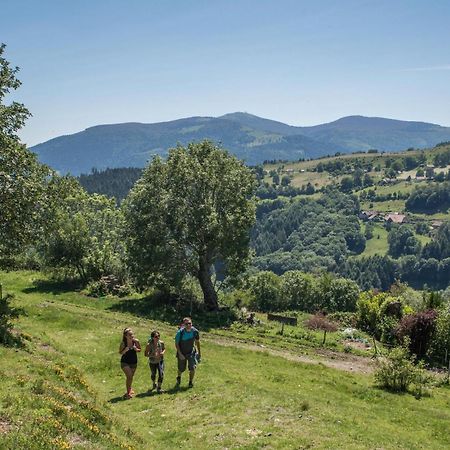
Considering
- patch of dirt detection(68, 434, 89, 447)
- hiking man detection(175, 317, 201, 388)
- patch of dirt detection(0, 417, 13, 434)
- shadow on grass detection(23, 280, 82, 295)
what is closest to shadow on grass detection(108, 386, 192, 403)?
hiking man detection(175, 317, 201, 388)

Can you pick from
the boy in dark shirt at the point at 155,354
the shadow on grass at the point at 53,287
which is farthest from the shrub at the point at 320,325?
the boy in dark shirt at the point at 155,354

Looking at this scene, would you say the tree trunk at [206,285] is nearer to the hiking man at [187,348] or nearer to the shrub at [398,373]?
the shrub at [398,373]

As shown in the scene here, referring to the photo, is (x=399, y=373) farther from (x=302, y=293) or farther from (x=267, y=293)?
(x=267, y=293)

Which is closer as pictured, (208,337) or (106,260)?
(208,337)

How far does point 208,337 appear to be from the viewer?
128 feet

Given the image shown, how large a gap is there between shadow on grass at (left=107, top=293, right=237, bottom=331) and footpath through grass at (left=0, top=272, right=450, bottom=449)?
37.8ft

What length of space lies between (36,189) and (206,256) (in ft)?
87.3

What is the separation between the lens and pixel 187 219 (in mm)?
48531

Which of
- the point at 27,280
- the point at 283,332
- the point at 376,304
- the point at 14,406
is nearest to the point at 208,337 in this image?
the point at 283,332

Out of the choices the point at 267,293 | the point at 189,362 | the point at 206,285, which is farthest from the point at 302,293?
the point at 189,362

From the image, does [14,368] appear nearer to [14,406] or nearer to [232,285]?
[14,406]

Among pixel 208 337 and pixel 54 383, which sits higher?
pixel 54 383

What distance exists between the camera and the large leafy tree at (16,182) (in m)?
24.6

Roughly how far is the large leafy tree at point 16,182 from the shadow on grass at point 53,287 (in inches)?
1059
